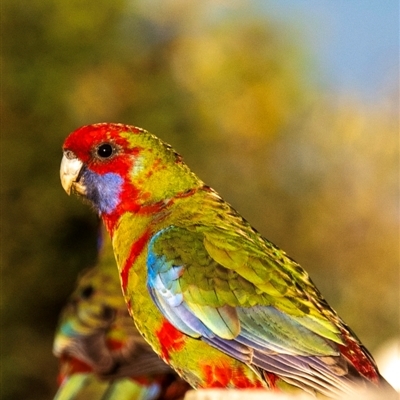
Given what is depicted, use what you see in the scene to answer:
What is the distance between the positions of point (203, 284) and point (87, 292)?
0.98 meters

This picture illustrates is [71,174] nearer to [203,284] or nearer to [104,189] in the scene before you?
[104,189]

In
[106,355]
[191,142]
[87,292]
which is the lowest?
[106,355]

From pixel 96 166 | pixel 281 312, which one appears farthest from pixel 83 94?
pixel 281 312

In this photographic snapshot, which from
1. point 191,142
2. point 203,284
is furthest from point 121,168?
point 191,142

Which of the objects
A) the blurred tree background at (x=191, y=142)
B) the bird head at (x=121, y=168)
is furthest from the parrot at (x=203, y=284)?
the blurred tree background at (x=191, y=142)

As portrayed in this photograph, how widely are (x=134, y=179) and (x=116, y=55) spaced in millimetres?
2074

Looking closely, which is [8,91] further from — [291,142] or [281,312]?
[281,312]

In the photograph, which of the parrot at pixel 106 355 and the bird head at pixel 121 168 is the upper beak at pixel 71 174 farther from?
the parrot at pixel 106 355

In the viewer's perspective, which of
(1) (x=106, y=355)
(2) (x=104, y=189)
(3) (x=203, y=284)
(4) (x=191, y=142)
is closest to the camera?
(3) (x=203, y=284)

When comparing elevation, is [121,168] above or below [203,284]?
above

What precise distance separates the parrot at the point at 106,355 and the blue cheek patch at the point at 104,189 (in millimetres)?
611

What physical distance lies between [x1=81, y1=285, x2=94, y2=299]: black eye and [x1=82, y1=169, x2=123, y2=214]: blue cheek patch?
779mm

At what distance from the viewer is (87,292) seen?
79.0 inches

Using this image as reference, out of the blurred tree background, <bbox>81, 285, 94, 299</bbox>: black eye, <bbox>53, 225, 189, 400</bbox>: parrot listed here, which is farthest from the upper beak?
the blurred tree background
